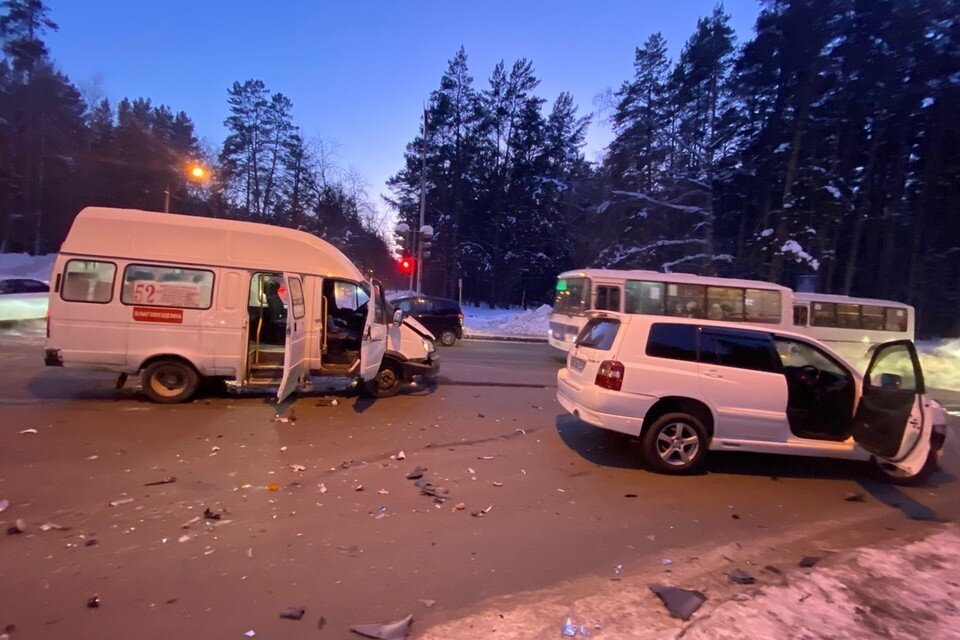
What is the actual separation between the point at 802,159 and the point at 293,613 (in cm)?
3296

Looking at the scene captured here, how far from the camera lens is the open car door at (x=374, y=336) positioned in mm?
8797

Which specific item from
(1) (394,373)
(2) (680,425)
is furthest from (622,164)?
(2) (680,425)

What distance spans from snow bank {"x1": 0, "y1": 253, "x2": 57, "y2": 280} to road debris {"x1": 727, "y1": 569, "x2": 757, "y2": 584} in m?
46.0

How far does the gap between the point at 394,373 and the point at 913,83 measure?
1266 inches

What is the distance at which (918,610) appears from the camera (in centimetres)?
368

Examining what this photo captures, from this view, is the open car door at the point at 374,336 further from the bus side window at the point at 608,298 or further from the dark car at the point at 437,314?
the dark car at the point at 437,314

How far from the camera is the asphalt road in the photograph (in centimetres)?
363

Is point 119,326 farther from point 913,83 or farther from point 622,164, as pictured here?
point 913,83

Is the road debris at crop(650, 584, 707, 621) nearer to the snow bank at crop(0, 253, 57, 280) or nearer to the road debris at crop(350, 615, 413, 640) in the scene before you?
the road debris at crop(350, 615, 413, 640)

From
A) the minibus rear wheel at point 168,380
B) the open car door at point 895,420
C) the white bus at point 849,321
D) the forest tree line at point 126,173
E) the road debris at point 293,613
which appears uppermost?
the forest tree line at point 126,173

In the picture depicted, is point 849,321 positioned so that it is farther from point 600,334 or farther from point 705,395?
point 600,334

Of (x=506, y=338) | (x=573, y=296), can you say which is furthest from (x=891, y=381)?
(x=506, y=338)

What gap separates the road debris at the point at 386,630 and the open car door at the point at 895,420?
16.2 ft

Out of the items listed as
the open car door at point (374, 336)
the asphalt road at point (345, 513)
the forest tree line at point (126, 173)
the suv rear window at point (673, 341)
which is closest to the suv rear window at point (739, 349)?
the suv rear window at point (673, 341)
